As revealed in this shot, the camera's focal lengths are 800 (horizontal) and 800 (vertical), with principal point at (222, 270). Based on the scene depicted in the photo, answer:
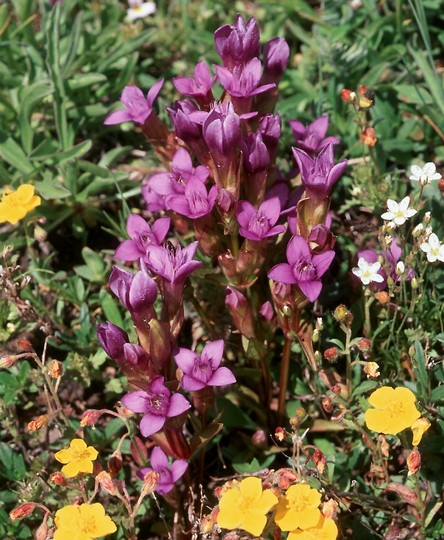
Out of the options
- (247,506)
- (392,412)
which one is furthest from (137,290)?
(392,412)

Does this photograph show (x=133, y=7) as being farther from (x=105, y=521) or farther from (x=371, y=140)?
(x=105, y=521)

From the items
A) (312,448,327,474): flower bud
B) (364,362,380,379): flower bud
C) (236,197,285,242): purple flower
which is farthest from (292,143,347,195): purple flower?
(312,448,327,474): flower bud

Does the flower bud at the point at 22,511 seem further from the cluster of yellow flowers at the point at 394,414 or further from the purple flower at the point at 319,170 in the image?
the purple flower at the point at 319,170

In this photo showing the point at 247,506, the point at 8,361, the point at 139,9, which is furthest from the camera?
the point at 139,9

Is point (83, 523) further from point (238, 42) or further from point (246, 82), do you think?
point (238, 42)

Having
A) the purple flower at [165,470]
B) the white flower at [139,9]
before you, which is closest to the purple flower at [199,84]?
the purple flower at [165,470]

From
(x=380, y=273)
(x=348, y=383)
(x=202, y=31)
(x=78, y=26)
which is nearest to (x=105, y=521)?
(x=348, y=383)

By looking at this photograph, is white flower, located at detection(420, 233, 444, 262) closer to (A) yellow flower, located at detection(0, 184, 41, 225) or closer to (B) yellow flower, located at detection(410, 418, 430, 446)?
(B) yellow flower, located at detection(410, 418, 430, 446)

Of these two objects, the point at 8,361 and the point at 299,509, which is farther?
the point at 8,361
